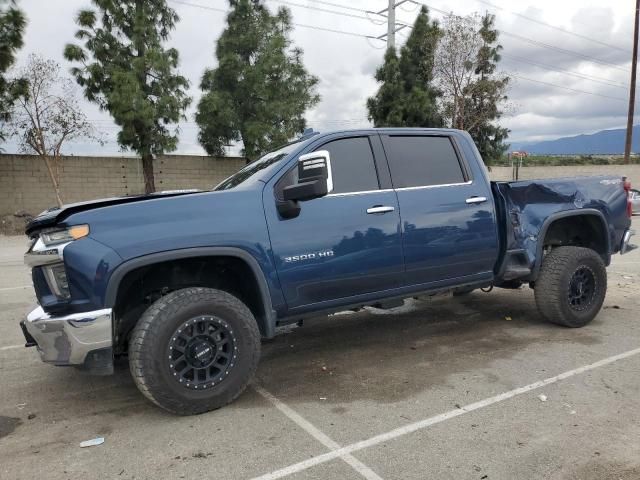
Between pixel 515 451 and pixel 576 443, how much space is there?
15.8 inches

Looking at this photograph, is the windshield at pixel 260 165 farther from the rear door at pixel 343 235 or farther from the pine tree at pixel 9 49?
the pine tree at pixel 9 49

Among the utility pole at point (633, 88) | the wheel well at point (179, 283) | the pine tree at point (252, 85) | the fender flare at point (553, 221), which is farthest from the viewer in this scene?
the utility pole at point (633, 88)

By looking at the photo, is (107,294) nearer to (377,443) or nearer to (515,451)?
(377,443)

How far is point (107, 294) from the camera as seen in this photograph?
335 cm

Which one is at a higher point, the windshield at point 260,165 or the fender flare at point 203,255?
the windshield at point 260,165

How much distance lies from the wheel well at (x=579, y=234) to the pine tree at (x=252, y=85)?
1710cm

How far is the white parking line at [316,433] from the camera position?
9.59 feet

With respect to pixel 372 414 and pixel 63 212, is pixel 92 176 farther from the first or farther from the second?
pixel 372 414

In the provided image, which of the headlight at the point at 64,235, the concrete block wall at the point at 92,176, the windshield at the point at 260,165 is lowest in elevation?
the headlight at the point at 64,235

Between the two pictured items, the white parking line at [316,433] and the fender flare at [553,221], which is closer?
the white parking line at [316,433]

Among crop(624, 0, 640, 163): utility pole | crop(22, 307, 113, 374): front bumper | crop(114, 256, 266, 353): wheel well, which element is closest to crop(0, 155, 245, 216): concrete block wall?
crop(114, 256, 266, 353): wheel well

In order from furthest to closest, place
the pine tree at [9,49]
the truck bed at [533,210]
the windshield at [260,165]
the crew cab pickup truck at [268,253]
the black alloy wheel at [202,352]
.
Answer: the pine tree at [9,49] → the truck bed at [533,210] → the windshield at [260,165] → the black alloy wheel at [202,352] → the crew cab pickup truck at [268,253]


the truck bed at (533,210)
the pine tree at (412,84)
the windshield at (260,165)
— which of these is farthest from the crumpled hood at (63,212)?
the pine tree at (412,84)

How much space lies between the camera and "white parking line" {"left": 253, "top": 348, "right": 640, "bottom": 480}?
297 cm
